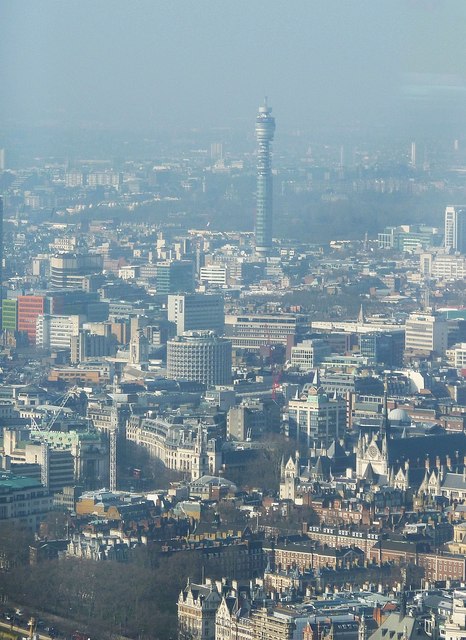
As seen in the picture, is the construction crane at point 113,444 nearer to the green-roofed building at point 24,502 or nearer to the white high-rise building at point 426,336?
the green-roofed building at point 24,502

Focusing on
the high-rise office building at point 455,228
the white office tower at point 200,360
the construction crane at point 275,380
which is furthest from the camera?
the high-rise office building at point 455,228

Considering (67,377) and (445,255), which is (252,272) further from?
(67,377)

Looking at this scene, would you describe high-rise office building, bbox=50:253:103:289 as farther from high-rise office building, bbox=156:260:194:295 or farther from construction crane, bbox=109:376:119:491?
construction crane, bbox=109:376:119:491

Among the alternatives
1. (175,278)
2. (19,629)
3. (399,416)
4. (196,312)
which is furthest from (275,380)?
(19,629)

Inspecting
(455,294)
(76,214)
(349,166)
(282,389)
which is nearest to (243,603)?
(282,389)

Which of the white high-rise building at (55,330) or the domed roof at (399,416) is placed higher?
the white high-rise building at (55,330)

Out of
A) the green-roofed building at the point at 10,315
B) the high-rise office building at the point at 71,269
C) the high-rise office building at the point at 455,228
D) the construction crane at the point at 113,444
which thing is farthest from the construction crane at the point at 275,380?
the high-rise office building at the point at 455,228

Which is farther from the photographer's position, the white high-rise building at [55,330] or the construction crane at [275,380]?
the white high-rise building at [55,330]
